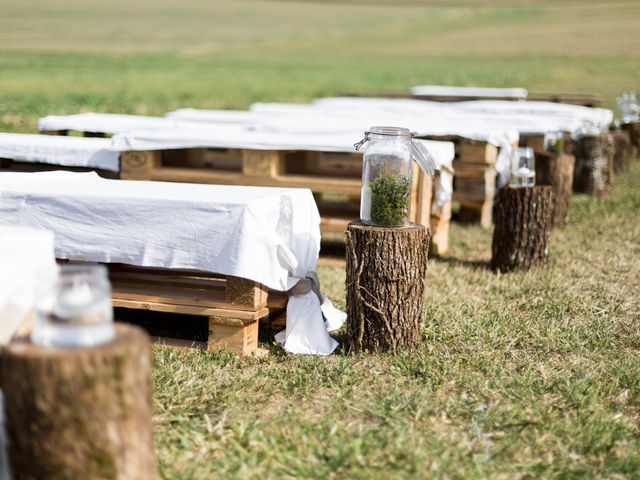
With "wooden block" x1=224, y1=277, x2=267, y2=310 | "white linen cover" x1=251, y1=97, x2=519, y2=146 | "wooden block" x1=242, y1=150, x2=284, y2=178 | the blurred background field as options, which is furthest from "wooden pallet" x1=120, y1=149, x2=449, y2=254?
the blurred background field

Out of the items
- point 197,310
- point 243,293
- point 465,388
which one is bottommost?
point 465,388

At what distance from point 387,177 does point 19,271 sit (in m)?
2.35

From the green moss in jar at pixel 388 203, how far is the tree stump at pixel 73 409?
2461 millimetres

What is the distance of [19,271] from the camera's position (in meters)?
3.26

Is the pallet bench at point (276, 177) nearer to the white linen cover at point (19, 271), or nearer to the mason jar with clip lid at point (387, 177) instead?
the mason jar with clip lid at point (387, 177)

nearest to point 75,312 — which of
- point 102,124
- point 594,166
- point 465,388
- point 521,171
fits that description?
point 465,388

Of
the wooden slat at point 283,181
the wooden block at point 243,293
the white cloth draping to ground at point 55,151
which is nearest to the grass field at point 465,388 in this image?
the wooden block at point 243,293

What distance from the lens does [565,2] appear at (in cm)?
6950

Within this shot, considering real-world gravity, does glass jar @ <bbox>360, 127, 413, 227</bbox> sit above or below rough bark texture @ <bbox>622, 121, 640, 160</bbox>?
below

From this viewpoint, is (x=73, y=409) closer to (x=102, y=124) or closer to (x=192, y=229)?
(x=192, y=229)

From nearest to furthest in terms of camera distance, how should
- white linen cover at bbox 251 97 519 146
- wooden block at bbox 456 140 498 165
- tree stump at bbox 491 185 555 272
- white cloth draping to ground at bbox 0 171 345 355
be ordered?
white cloth draping to ground at bbox 0 171 345 355 < tree stump at bbox 491 185 555 272 < white linen cover at bbox 251 97 519 146 < wooden block at bbox 456 140 498 165

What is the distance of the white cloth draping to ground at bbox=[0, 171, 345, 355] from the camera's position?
477 cm

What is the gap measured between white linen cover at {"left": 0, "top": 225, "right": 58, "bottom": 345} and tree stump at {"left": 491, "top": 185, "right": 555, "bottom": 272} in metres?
4.58

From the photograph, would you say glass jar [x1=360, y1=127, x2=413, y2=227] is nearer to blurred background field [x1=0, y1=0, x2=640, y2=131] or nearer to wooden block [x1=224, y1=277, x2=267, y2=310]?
wooden block [x1=224, y1=277, x2=267, y2=310]
